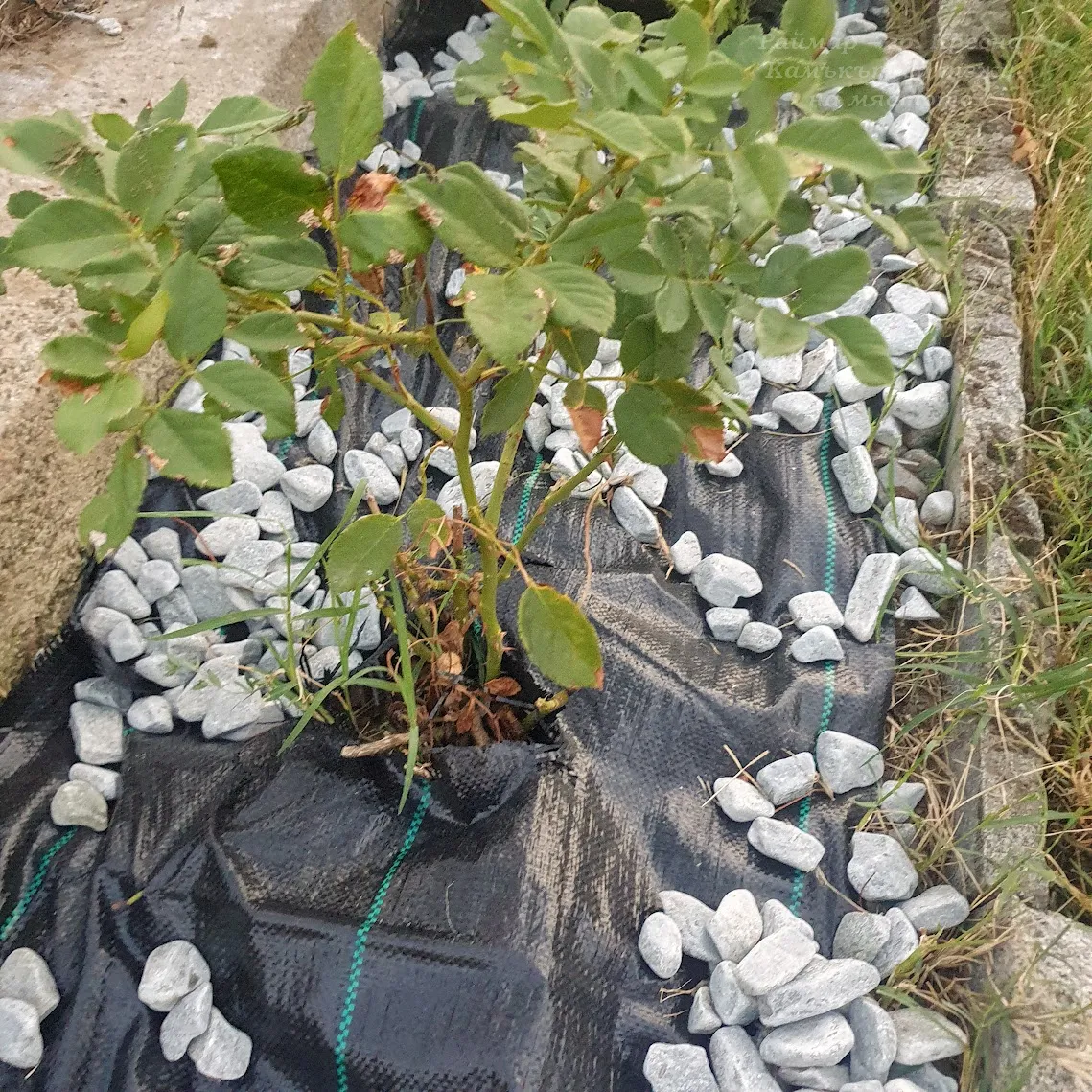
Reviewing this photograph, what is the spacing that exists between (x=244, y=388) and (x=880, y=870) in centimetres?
100

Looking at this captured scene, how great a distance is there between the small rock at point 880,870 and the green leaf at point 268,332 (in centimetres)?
97

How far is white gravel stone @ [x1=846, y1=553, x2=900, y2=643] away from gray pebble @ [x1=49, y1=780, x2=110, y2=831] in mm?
1098

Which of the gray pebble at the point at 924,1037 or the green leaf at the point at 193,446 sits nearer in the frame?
the green leaf at the point at 193,446

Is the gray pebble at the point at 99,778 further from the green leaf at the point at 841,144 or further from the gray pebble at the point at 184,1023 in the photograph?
the green leaf at the point at 841,144

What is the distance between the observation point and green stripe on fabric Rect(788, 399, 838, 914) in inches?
46.5

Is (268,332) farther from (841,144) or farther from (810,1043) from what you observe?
(810,1043)

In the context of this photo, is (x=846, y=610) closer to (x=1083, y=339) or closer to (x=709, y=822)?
(x=709, y=822)

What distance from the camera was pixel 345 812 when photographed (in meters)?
1.13

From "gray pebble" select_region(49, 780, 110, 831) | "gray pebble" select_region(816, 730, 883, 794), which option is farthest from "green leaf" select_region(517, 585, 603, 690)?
"gray pebble" select_region(49, 780, 110, 831)

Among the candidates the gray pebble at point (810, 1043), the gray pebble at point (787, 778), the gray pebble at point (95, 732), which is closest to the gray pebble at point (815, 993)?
the gray pebble at point (810, 1043)

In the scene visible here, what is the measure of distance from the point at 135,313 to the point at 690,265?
393 millimetres

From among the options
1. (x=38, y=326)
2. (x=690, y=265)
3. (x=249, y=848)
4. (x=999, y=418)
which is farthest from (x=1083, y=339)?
(x=38, y=326)

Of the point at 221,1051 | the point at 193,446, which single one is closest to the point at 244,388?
the point at 193,446

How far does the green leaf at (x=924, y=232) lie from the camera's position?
0.71 metres
